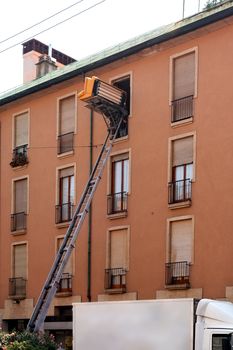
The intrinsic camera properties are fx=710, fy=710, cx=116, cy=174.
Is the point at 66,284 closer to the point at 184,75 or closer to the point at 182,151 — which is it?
the point at 182,151

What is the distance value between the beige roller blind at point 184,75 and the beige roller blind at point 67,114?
18.6 ft

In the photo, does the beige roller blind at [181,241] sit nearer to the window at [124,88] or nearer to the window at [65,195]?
the window at [124,88]

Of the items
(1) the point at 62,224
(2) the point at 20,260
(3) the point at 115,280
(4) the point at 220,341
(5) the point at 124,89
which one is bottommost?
(3) the point at 115,280

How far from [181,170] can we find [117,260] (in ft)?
14.6

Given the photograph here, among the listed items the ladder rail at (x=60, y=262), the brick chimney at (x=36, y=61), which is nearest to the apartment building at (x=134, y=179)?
the ladder rail at (x=60, y=262)

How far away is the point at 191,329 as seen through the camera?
511 inches

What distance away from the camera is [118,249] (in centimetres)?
2744

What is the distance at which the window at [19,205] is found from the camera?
3182cm

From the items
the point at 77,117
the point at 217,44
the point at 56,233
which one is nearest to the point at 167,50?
the point at 217,44

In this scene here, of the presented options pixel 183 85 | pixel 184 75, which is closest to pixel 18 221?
pixel 183 85

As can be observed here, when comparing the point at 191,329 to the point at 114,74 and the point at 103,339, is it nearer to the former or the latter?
the point at 103,339

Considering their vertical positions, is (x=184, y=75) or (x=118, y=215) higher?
(x=184, y=75)

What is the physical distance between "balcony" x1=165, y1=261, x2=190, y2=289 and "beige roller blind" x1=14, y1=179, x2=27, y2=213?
355 inches

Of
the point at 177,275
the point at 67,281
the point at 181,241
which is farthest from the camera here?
the point at 67,281
